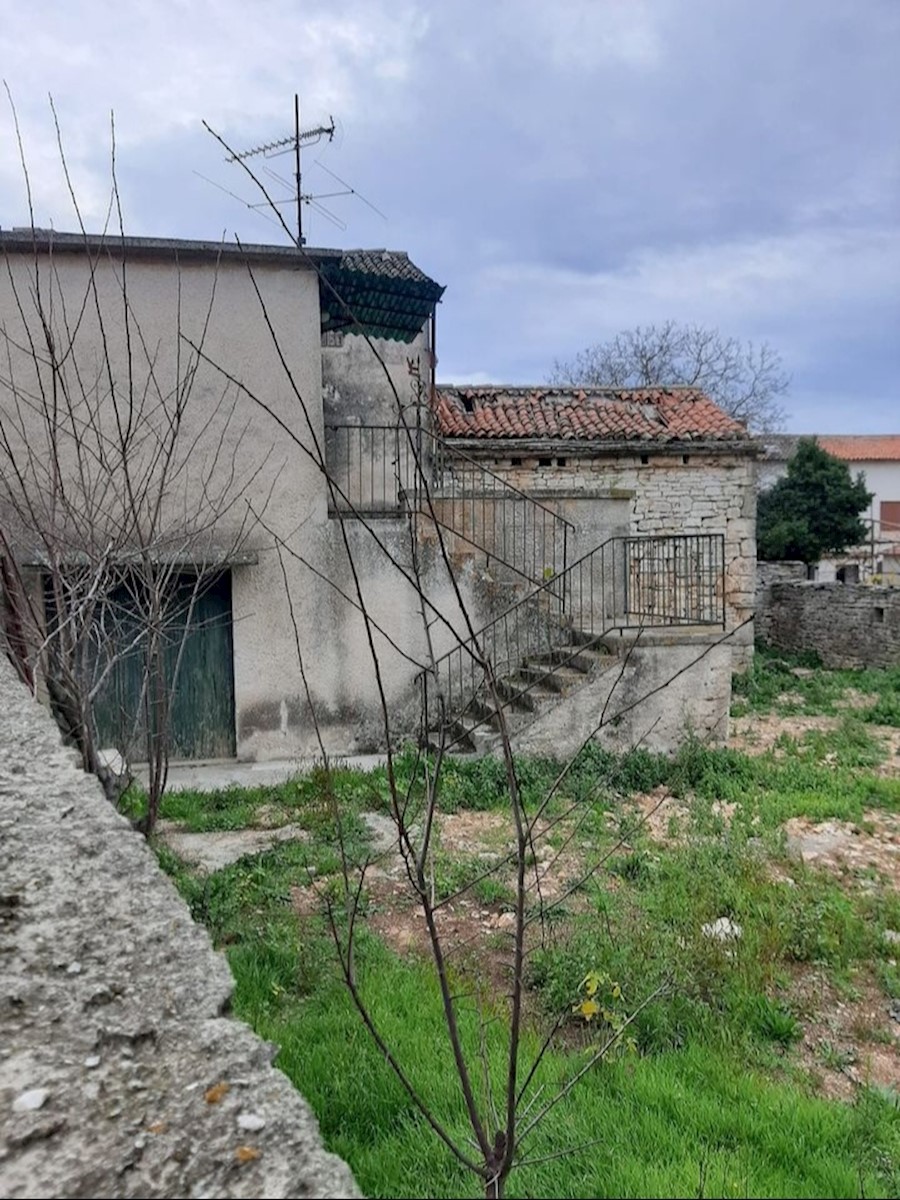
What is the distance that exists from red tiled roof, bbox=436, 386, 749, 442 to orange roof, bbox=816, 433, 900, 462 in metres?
28.0

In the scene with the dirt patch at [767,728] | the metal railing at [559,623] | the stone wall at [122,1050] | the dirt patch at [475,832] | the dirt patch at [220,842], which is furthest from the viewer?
the dirt patch at [767,728]

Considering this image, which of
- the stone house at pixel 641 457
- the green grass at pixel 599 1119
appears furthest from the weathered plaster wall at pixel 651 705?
the green grass at pixel 599 1119

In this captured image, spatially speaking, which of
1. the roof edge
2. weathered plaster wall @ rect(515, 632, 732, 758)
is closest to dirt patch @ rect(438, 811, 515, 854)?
weathered plaster wall @ rect(515, 632, 732, 758)

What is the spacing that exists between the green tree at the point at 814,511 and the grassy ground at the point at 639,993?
613 inches

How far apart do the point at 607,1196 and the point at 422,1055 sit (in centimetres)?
110

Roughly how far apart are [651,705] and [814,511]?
615 inches

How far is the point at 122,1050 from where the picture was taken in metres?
1.26

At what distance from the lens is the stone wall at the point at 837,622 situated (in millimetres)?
15445

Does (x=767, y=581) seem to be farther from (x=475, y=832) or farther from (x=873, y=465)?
(x=873, y=465)

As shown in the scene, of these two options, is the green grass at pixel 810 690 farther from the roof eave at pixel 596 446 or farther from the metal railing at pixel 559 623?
the roof eave at pixel 596 446

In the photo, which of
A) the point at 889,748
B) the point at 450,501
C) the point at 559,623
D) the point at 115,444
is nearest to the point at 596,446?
the point at 559,623

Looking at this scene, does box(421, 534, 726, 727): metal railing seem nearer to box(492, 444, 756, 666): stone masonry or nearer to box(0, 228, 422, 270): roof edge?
box(492, 444, 756, 666): stone masonry

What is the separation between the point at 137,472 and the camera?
6.75 meters

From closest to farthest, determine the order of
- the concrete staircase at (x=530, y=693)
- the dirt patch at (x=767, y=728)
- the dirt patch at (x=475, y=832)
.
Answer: the dirt patch at (x=475, y=832), the concrete staircase at (x=530, y=693), the dirt patch at (x=767, y=728)
